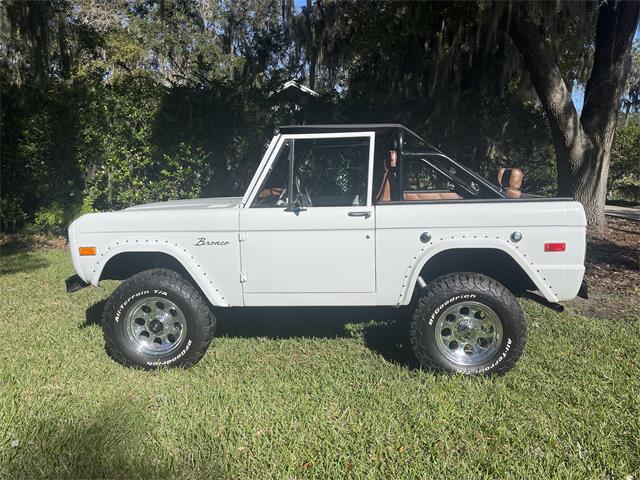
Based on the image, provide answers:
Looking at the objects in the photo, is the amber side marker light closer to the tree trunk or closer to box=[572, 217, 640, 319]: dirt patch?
box=[572, 217, 640, 319]: dirt patch

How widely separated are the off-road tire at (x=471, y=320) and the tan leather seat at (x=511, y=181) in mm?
900

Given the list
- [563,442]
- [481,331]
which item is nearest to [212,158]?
[481,331]

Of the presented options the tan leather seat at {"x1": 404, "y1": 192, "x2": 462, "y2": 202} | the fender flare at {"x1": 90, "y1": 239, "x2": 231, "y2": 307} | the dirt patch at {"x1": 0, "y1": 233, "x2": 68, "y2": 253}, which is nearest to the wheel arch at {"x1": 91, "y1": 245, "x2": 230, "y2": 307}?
the fender flare at {"x1": 90, "y1": 239, "x2": 231, "y2": 307}

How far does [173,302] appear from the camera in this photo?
12.2 feet

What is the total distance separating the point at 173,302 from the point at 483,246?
239 centimetres

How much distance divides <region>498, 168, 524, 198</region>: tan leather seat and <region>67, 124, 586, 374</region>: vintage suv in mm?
74

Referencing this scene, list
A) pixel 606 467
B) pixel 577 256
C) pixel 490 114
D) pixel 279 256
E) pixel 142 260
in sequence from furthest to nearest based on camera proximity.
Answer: pixel 490 114 < pixel 142 260 < pixel 279 256 < pixel 577 256 < pixel 606 467

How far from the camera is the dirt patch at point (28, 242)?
27.4ft

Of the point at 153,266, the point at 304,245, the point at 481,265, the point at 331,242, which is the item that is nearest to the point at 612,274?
the point at 481,265

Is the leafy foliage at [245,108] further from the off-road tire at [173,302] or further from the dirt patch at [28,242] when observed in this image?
the off-road tire at [173,302]

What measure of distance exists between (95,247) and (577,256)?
144 inches

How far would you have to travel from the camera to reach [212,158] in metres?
9.30

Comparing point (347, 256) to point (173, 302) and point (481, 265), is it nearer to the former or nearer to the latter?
point (481, 265)

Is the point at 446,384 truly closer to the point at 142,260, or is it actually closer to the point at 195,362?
the point at 195,362
